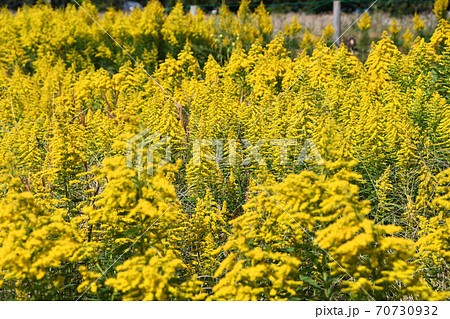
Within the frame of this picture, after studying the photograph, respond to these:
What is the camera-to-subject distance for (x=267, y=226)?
2.43m

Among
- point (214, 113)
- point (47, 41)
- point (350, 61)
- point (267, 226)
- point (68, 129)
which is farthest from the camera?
point (47, 41)

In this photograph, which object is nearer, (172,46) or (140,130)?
(140,130)

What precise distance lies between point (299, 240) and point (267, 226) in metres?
0.26

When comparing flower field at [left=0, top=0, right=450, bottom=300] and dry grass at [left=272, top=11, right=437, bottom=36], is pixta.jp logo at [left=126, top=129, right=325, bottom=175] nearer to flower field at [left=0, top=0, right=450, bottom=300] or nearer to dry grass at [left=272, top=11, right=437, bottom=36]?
flower field at [left=0, top=0, right=450, bottom=300]

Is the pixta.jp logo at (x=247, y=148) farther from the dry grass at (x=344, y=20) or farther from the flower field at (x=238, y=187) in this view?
the dry grass at (x=344, y=20)

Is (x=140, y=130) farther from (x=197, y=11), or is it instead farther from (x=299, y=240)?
(x=197, y=11)

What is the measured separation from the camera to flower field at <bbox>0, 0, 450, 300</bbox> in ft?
6.97

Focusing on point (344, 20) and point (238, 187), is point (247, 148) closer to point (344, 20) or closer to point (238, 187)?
point (238, 187)

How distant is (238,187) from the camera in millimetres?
3504

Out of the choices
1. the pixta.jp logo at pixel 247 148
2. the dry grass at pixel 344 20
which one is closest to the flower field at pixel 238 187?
the pixta.jp logo at pixel 247 148

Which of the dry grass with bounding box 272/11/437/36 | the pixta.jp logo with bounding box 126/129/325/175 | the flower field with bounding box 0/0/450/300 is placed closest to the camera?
the flower field with bounding box 0/0/450/300

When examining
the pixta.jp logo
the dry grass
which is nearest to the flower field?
the pixta.jp logo

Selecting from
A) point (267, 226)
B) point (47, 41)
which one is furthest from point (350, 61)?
point (47, 41)

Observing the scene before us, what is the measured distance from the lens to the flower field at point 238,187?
2125 mm
